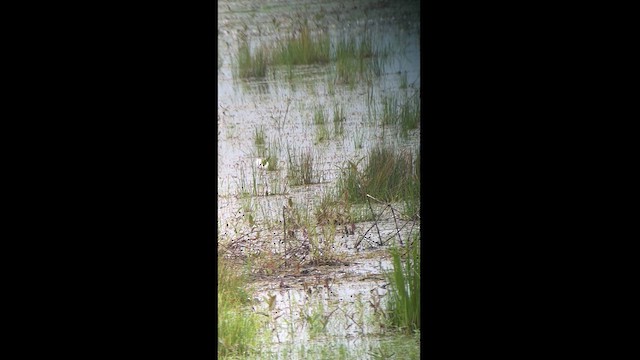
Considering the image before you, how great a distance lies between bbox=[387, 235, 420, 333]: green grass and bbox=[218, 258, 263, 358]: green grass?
42cm

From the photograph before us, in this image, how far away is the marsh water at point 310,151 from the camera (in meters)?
2.54

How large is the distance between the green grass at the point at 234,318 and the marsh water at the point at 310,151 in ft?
0.11

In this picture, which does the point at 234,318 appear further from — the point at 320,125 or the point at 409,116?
the point at 409,116

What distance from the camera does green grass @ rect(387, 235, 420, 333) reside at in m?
2.53

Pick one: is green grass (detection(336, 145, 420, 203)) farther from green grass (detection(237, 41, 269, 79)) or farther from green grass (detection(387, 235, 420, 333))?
green grass (detection(237, 41, 269, 79))

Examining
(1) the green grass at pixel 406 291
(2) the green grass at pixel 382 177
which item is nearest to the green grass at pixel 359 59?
(2) the green grass at pixel 382 177

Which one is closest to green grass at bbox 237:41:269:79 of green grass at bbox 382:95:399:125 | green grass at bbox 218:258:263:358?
green grass at bbox 382:95:399:125

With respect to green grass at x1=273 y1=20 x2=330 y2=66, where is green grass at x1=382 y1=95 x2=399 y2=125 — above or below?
below
